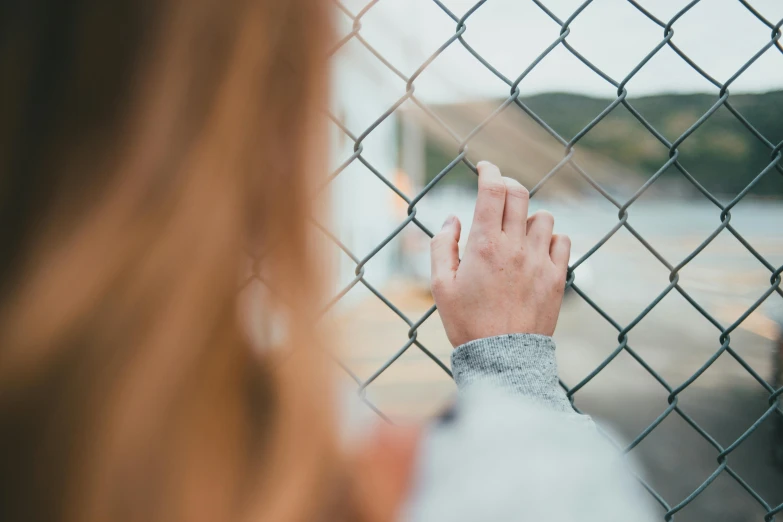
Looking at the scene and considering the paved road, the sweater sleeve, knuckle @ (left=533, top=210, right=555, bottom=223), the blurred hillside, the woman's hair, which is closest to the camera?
the woman's hair

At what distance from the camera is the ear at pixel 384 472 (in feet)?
1.57

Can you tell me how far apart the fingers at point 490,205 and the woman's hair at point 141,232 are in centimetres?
34

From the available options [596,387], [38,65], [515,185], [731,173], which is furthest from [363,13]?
[596,387]

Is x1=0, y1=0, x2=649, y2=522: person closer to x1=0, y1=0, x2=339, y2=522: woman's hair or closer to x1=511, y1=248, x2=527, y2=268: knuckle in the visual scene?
x1=0, y1=0, x2=339, y2=522: woman's hair

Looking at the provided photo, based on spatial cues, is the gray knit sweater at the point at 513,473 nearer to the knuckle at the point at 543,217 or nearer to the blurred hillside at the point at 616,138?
the knuckle at the point at 543,217

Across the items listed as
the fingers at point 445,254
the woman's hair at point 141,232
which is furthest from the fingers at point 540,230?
the woman's hair at point 141,232

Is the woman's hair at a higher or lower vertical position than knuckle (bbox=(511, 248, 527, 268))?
higher

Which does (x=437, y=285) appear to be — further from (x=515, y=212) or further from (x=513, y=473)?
(x=513, y=473)

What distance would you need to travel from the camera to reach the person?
44 centimetres

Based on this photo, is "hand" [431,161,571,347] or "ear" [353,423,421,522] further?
"hand" [431,161,571,347]

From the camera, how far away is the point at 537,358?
2.40 feet

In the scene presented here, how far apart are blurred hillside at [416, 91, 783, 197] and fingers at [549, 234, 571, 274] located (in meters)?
0.13

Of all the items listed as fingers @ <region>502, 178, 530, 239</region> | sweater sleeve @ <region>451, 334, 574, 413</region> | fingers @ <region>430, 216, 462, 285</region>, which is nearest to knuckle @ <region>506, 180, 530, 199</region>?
fingers @ <region>502, 178, 530, 239</region>

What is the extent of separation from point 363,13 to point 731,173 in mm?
853
